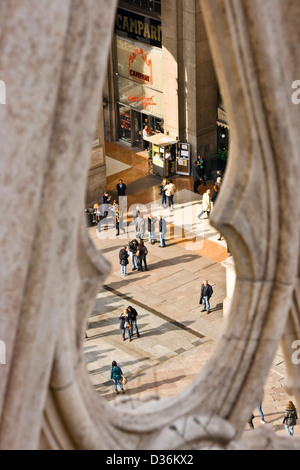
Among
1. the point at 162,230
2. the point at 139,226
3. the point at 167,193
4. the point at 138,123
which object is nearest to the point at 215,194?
the point at 167,193

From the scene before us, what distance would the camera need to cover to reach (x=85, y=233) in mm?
6832

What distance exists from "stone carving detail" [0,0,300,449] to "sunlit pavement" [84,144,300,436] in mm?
20397

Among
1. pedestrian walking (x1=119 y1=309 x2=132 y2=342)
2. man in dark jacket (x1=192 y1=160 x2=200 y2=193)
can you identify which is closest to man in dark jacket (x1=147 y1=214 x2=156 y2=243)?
man in dark jacket (x1=192 y1=160 x2=200 y2=193)

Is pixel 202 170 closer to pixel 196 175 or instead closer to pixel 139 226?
pixel 196 175

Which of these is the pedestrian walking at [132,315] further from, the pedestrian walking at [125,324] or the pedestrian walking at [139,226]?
the pedestrian walking at [139,226]

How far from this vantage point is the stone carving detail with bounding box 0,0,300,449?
20.3 ft

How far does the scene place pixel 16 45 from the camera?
5984 millimetres

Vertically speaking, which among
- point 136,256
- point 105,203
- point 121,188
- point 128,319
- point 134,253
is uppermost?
point 121,188

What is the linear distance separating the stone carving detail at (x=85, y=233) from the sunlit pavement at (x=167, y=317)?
2040 centimetres

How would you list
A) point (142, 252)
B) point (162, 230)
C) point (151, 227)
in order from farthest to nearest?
point (151, 227)
point (162, 230)
point (142, 252)

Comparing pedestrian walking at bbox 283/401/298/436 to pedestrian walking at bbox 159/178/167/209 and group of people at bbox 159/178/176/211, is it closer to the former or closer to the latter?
group of people at bbox 159/178/176/211

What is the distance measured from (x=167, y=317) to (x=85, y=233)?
88.0 feet
